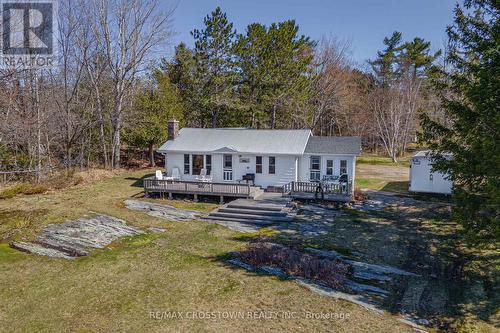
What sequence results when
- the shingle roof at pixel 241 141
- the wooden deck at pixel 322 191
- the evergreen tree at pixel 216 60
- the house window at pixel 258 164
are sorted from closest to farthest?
the wooden deck at pixel 322 191
the shingle roof at pixel 241 141
the house window at pixel 258 164
the evergreen tree at pixel 216 60

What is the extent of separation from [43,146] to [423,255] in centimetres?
2684

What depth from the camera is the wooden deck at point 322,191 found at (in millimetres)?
18562

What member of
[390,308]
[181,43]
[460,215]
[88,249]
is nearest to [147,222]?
[88,249]

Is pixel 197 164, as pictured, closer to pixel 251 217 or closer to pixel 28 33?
pixel 251 217

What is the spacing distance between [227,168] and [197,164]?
228cm

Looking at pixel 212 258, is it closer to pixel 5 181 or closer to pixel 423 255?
pixel 423 255

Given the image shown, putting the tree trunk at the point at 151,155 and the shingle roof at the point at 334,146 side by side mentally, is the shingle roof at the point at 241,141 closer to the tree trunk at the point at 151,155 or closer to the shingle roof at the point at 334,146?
the shingle roof at the point at 334,146

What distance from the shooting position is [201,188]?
19797 mm

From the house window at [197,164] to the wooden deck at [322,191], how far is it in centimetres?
657

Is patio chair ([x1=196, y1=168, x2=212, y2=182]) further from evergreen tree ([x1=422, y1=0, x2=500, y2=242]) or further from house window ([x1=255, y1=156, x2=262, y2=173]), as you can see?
evergreen tree ([x1=422, y1=0, x2=500, y2=242])

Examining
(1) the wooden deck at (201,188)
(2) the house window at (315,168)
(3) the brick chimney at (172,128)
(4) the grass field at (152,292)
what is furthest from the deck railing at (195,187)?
(4) the grass field at (152,292)

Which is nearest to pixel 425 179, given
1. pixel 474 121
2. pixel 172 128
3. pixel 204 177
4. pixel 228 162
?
pixel 474 121

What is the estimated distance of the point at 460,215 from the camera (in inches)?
407

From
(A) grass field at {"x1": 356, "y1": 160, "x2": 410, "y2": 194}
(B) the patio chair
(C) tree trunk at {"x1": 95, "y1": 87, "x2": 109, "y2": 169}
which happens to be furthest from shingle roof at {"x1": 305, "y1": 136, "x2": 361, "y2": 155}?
(C) tree trunk at {"x1": 95, "y1": 87, "x2": 109, "y2": 169}
